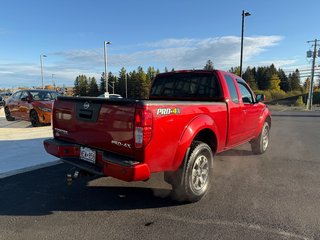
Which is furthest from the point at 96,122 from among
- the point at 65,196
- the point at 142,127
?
the point at 65,196

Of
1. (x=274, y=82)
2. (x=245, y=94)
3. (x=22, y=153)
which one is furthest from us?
(x=274, y=82)

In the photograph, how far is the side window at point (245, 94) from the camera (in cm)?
606

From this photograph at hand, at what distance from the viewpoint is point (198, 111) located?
430cm

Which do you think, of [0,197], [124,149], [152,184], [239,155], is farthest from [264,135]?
[0,197]

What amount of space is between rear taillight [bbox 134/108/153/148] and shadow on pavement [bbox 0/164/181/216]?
1150 millimetres

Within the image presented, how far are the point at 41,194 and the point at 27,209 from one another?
53cm

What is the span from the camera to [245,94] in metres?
6.22

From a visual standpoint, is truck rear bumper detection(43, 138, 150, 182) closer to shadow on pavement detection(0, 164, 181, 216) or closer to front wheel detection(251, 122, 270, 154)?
shadow on pavement detection(0, 164, 181, 216)

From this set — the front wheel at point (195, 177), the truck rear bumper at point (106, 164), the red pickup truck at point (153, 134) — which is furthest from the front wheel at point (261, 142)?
the truck rear bumper at point (106, 164)

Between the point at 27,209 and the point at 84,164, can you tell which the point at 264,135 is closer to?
the point at 84,164

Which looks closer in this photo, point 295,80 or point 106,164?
point 106,164

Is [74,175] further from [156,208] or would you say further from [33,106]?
[33,106]

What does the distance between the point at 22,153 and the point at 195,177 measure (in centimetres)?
454

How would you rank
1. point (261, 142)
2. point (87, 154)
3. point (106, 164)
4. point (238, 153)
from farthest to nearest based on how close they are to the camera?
point (238, 153) → point (261, 142) → point (87, 154) → point (106, 164)
